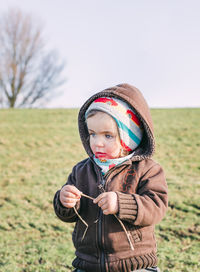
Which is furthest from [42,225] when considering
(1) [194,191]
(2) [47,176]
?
(1) [194,191]

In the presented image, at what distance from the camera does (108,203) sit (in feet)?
5.79

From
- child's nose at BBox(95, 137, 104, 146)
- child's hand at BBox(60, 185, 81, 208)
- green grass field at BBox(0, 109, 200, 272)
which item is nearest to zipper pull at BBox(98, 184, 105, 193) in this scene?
child's hand at BBox(60, 185, 81, 208)

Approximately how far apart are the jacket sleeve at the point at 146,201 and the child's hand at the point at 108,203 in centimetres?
3

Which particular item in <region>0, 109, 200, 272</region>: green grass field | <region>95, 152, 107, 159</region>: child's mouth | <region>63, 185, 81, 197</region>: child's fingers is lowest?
<region>0, 109, 200, 272</region>: green grass field

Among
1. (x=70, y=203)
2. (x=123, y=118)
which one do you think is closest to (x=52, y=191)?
(x=70, y=203)

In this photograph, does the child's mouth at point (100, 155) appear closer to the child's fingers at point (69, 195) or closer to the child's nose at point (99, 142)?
the child's nose at point (99, 142)

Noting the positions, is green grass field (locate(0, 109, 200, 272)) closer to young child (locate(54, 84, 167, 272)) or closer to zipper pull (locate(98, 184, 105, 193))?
young child (locate(54, 84, 167, 272))

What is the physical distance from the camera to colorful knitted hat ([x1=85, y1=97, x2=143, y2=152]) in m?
1.95

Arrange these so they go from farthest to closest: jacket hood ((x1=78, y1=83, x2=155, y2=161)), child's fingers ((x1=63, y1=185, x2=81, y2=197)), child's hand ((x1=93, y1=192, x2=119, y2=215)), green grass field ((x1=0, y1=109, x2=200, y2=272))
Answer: green grass field ((x1=0, y1=109, x2=200, y2=272))
jacket hood ((x1=78, y1=83, x2=155, y2=161))
child's fingers ((x1=63, y1=185, x2=81, y2=197))
child's hand ((x1=93, y1=192, x2=119, y2=215))

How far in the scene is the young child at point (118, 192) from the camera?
73.0 inches

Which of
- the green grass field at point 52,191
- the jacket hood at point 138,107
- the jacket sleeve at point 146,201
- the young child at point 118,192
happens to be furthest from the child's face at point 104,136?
the green grass field at point 52,191

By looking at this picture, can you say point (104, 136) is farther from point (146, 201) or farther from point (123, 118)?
point (146, 201)

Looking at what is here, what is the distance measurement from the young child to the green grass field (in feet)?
3.34

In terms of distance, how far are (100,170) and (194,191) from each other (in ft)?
11.6
